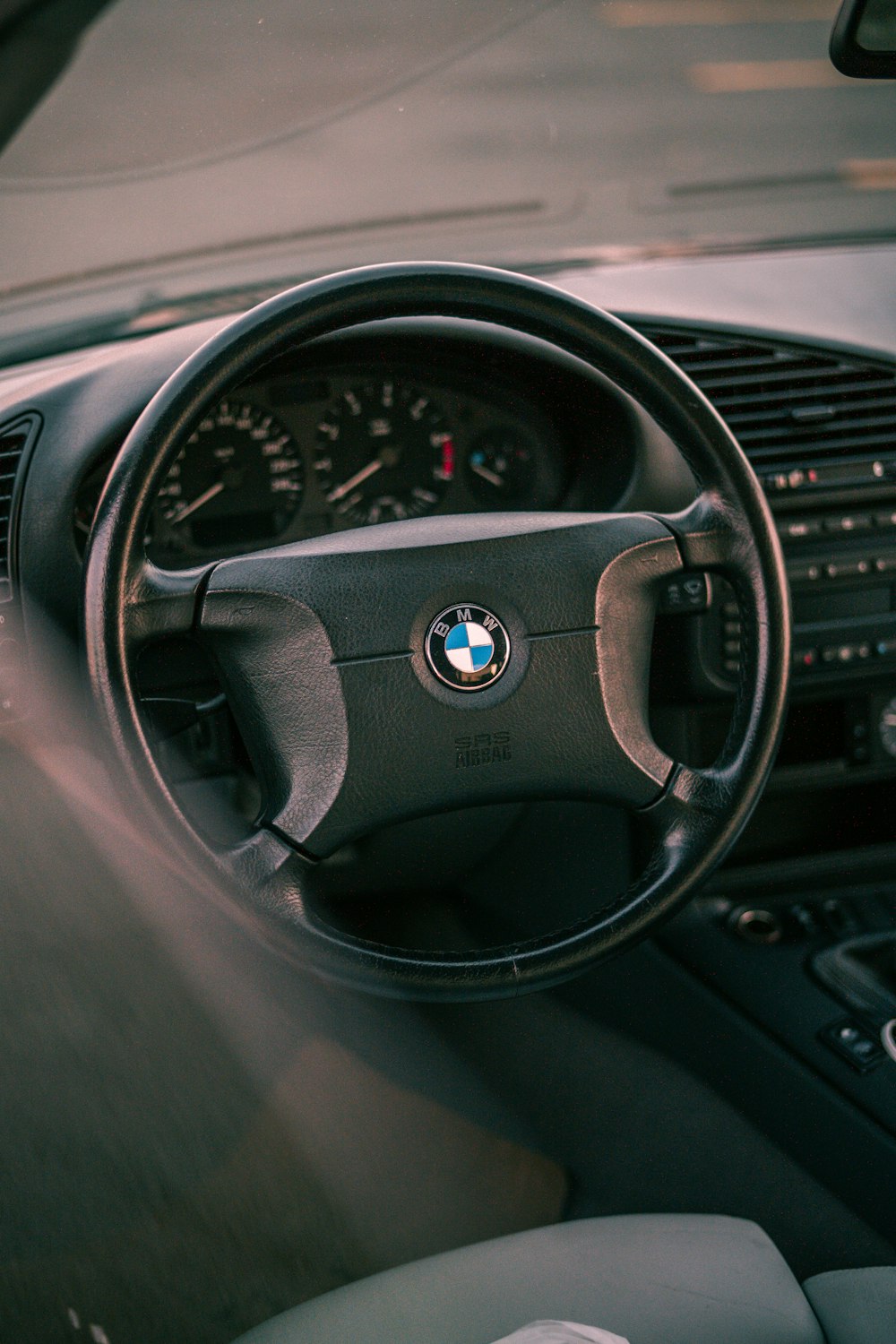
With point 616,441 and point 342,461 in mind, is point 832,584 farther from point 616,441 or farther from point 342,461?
point 342,461

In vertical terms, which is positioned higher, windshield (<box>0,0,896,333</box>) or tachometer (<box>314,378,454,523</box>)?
windshield (<box>0,0,896,333</box>)

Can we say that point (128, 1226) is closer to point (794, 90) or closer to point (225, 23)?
point (225, 23)

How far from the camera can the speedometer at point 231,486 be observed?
1.55 m

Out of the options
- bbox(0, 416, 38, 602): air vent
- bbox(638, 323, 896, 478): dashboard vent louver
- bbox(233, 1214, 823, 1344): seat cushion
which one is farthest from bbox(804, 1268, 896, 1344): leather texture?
bbox(0, 416, 38, 602): air vent

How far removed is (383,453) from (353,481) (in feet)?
0.18

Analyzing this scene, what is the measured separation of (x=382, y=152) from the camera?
208 centimetres

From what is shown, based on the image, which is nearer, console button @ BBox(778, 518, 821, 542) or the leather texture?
the leather texture

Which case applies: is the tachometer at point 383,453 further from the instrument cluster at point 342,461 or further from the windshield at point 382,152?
the windshield at point 382,152

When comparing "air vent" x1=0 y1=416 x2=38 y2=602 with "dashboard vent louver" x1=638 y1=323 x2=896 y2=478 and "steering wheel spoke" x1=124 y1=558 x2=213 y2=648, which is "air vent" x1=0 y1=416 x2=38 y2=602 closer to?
"steering wheel spoke" x1=124 y1=558 x2=213 y2=648

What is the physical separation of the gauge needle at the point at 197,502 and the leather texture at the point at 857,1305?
1086 mm

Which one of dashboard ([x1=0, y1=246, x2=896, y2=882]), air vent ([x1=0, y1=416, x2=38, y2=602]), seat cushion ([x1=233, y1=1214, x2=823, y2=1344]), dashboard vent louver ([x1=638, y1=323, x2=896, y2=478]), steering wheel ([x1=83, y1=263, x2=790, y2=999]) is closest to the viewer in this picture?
seat cushion ([x1=233, y1=1214, x2=823, y2=1344])

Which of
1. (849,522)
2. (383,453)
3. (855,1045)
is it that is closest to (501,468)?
(383,453)

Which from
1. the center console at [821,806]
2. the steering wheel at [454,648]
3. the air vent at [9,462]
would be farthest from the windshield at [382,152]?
the steering wheel at [454,648]

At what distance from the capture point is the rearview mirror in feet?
5.09
